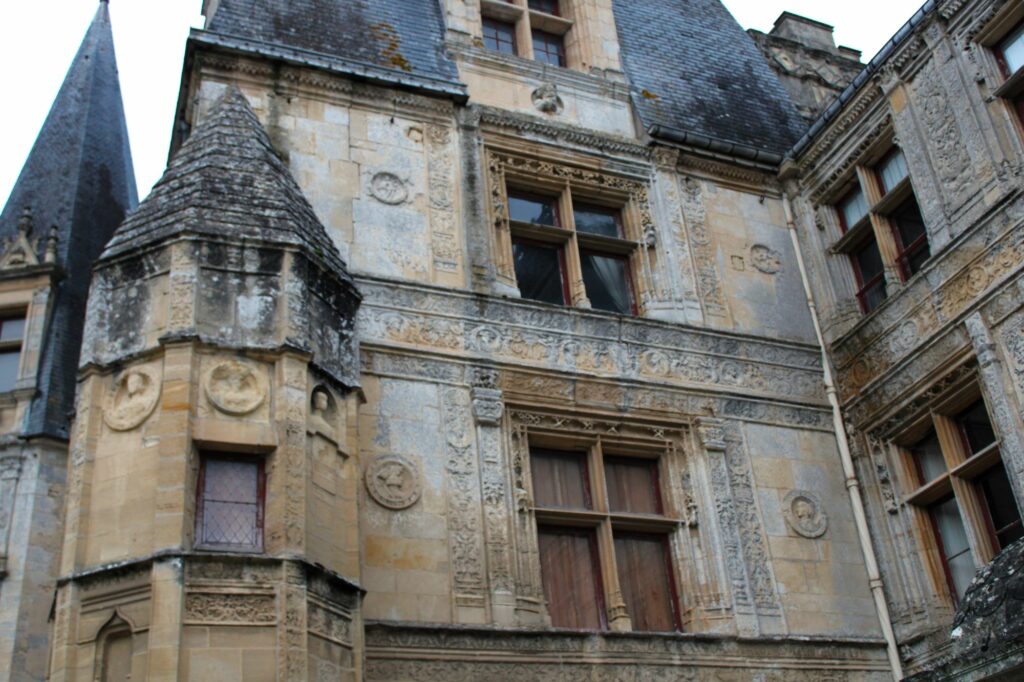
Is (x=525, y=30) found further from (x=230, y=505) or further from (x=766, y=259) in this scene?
(x=230, y=505)

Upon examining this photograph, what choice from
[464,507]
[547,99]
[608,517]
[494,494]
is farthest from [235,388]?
[547,99]

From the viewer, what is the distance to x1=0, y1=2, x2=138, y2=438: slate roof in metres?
12.2

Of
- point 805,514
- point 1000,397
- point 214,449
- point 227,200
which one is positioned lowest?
point 214,449

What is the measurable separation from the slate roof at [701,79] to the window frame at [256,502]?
21.6 feet

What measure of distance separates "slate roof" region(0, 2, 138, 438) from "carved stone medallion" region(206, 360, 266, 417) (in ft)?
12.9

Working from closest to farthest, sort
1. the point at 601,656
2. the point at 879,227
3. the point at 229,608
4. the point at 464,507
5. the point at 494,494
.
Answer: the point at 229,608 < the point at 601,656 < the point at 464,507 < the point at 494,494 < the point at 879,227

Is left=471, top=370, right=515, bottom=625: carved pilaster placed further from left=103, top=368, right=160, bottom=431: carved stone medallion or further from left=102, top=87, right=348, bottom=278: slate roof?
left=103, top=368, right=160, bottom=431: carved stone medallion

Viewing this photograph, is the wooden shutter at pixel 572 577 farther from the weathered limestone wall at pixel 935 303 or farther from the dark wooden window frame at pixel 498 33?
the dark wooden window frame at pixel 498 33

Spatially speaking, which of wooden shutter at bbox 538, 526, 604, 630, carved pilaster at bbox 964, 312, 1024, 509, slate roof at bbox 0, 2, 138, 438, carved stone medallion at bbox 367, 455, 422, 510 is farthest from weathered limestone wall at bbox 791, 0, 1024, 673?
slate roof at bbox 0, 2, 138, 438

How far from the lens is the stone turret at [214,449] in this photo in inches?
295

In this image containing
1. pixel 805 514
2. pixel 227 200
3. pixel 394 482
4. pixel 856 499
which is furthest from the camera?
pixel 856 499

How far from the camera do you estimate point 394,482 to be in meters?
9.93

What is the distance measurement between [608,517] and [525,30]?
6.02 m

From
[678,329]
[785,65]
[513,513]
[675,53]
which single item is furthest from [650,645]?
[785,65]
